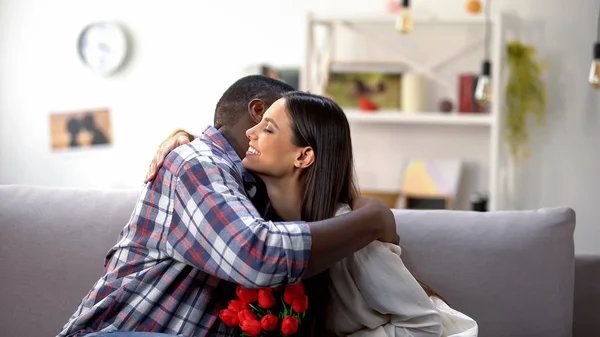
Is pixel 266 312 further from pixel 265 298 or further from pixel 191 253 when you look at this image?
pixel 191 253

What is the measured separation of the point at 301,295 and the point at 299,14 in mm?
3374

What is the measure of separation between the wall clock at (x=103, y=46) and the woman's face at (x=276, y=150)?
3373 millimetres

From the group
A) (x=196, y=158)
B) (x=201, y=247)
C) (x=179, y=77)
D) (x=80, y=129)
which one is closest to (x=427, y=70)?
(x=179, y=77)

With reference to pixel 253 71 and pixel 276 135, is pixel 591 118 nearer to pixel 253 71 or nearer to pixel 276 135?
pixel 253 71

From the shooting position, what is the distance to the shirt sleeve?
1568 mm

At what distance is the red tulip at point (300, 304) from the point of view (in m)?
1.73

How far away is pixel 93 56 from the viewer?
5.07 metres

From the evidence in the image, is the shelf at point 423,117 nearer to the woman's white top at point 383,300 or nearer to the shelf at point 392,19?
the shelf at point 392,19

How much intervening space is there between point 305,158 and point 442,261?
0.56 metres

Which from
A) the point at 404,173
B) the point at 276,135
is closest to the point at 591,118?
the point at 404,173

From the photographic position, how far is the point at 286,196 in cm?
186

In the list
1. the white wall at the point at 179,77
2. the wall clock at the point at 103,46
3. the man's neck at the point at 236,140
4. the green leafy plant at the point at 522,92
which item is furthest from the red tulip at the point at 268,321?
the wall clock at the point at 103,46

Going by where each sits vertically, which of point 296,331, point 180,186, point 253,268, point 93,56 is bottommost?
point 296,331

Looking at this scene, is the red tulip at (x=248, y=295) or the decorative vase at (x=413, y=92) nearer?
the red tulip at (x=248, y=295)
